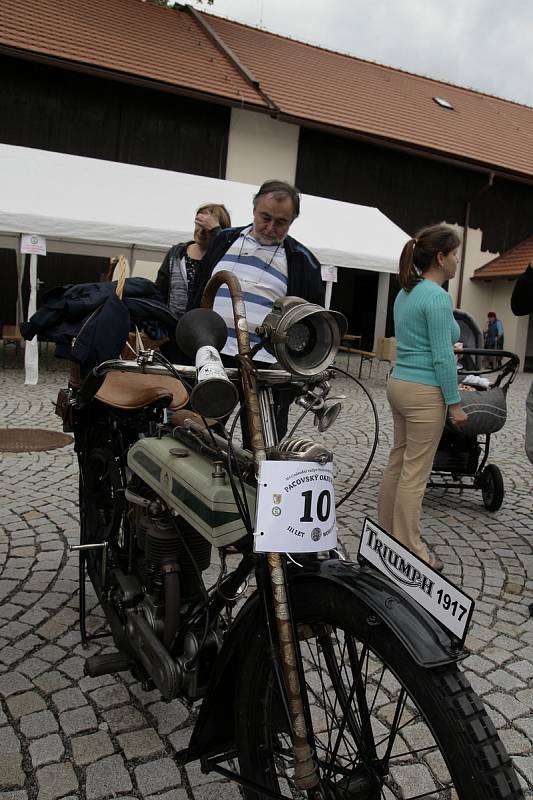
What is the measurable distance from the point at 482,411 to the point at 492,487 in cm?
67

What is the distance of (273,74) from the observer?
1920 cm

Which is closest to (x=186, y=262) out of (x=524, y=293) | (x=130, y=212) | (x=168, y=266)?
(x=168, y=266)

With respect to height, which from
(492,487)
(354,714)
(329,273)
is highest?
(329,273)

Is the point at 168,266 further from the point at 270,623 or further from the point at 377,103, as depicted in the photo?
the point at 377,103

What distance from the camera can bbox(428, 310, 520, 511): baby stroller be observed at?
15.9ft

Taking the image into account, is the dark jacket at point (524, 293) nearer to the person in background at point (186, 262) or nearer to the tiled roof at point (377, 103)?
the person in background at point (186, 262)

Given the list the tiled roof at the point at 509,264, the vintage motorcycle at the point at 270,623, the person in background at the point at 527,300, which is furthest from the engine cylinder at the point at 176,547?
the tiled roof at the point at 509,264

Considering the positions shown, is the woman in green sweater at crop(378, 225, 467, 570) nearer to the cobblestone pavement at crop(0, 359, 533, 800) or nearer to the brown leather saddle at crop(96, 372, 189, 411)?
the cobblestone pavement at crop(0, 359, 533, 800)

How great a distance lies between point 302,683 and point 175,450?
780 millimetres

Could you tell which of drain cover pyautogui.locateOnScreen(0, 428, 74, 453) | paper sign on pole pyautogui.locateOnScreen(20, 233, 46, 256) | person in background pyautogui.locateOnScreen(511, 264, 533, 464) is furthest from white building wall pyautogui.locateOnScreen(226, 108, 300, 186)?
person in background pyautogui.locateOnScreen(511, 264, 533, 464)

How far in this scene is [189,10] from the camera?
68.2 feet

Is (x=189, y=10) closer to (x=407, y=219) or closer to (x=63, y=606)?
(x=407, y=219)

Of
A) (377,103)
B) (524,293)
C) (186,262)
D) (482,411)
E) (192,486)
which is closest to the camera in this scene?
(192,486)

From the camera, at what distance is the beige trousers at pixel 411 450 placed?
12.0 feet
